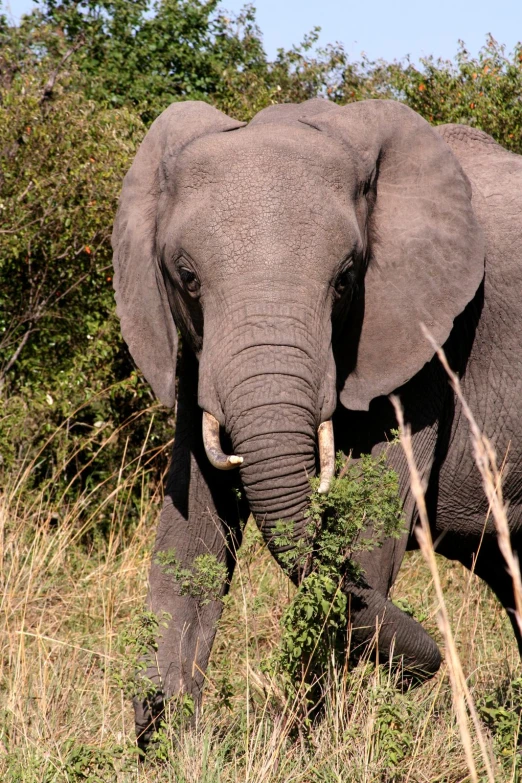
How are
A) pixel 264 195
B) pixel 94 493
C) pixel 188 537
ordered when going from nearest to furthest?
pixel 264 195 < pixel 188 537 < pixel 94 493

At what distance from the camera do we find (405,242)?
14.9ft

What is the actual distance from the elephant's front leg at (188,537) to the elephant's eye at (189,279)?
45 centimetres

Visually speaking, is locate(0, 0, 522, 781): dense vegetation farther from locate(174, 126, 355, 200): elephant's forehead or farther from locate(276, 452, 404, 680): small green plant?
locate(174, 126, 355, 200): elephant's forehead

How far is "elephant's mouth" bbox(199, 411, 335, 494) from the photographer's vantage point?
3.81 metres

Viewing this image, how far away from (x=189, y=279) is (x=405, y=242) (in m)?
0.90

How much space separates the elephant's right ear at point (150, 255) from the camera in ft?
14.8

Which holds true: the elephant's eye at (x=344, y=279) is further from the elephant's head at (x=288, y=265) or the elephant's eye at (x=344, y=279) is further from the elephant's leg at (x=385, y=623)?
the elephant's leg at (x=385, y=623)

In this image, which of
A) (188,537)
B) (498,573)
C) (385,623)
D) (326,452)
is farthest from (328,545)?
(498,573)

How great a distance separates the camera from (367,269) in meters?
4.54

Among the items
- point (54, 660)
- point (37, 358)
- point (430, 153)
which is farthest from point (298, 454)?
point (37, 358)

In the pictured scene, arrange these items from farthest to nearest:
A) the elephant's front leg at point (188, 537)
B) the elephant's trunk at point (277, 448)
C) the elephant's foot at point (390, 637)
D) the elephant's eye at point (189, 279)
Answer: the elephant's front leg at point (188, 537)
the elephant's foot at point (390, 637)
the elephant's eye at point (189, 279)
the elephant's trunk at point (277, 448)

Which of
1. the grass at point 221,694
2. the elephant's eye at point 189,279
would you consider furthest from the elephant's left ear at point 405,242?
the grass at point 221,694

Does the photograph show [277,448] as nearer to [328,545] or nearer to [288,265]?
[328,545]

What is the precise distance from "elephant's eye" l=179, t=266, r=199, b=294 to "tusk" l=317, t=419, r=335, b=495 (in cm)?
68
